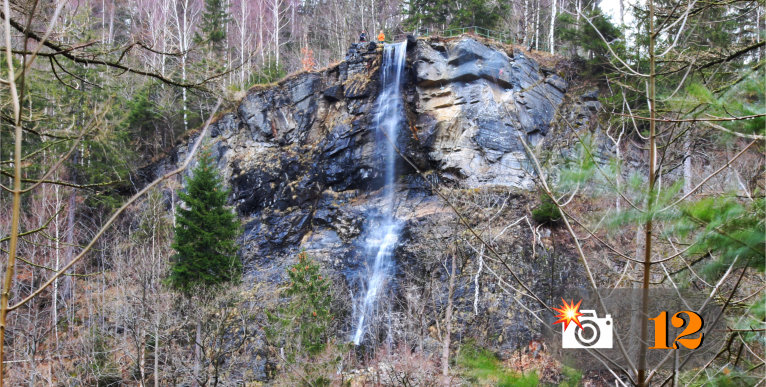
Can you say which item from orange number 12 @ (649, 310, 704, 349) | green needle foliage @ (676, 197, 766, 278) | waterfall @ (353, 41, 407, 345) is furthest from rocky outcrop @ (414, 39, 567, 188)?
orange number 12 @ (649, 310, 704, 349)

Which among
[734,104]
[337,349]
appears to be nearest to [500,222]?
[337,349]

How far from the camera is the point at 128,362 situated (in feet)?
50.5

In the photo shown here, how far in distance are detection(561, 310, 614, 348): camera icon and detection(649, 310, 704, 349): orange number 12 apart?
165mm

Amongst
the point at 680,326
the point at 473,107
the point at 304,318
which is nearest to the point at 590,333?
the point at 680,326

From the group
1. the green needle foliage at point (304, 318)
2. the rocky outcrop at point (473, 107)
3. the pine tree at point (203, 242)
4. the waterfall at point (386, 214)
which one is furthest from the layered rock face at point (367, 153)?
the green needle foliage at point (304, 318)

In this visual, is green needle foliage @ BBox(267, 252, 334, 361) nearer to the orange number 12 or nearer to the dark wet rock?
the dark wet rock

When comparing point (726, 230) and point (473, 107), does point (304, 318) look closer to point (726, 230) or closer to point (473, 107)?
point (473, 107)

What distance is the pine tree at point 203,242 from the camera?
52.9 ft

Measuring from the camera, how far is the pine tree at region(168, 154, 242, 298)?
1611cm

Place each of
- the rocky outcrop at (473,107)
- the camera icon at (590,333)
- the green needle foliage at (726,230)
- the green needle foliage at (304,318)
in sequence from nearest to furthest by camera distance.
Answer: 1. the green needle foliage at (726,230)
2. the camera icon at (590,333)
3. the green needle foliage at (304,318)
4. the rocky outcrop at (473,107)

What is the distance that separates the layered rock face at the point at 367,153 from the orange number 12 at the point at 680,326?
1454 cm

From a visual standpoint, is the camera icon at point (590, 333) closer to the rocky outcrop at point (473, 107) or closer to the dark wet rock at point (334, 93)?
the rocky outcrop at point (473, 107)

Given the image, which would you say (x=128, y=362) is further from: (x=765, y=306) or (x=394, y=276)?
(x=765, y=306)

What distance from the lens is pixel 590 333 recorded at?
2008 mm
